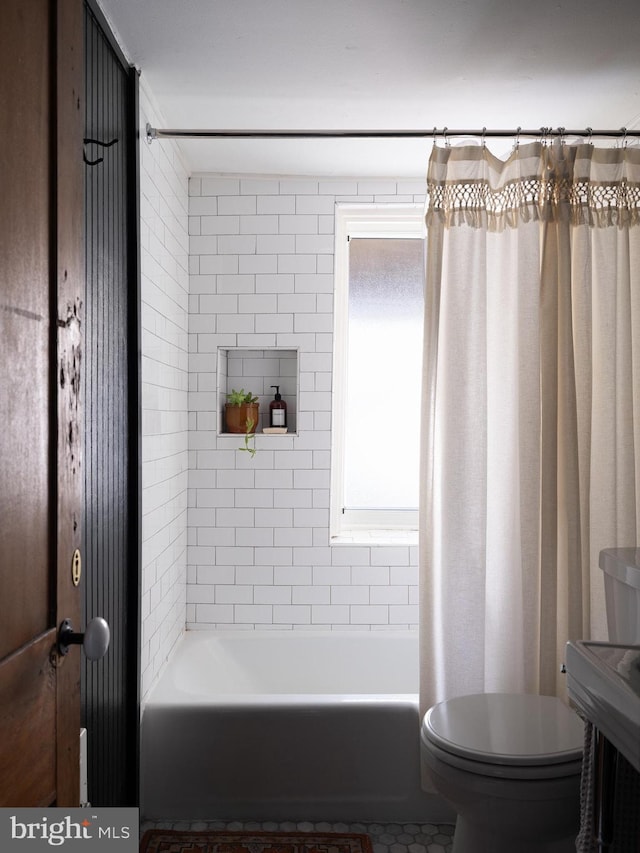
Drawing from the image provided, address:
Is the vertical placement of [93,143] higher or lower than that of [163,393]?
higher

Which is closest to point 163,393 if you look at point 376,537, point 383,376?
point 383,376

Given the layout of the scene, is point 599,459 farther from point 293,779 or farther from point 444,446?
point 293,779

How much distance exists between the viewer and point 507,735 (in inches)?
75.5

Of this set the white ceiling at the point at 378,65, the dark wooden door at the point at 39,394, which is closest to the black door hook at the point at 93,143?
the white ceiling at the point at 378,65

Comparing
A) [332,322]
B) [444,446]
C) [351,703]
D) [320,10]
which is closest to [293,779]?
[351,703]

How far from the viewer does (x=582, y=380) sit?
2.43 metres

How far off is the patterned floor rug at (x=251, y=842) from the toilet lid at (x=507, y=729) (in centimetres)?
70

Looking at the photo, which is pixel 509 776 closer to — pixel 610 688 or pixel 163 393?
pixel 610 688

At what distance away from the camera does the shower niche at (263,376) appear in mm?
3477

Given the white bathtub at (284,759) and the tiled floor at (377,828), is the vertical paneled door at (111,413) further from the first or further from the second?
the tiled floor at (377,828)

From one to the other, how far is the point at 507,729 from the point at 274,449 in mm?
1786

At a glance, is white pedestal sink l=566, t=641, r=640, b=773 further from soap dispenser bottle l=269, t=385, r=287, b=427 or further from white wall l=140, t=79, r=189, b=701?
soap dispenser bottle l=269, t=385, r=287, b=427

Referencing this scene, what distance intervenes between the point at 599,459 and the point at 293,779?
156 cm

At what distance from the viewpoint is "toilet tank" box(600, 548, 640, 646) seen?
6.39 feet
